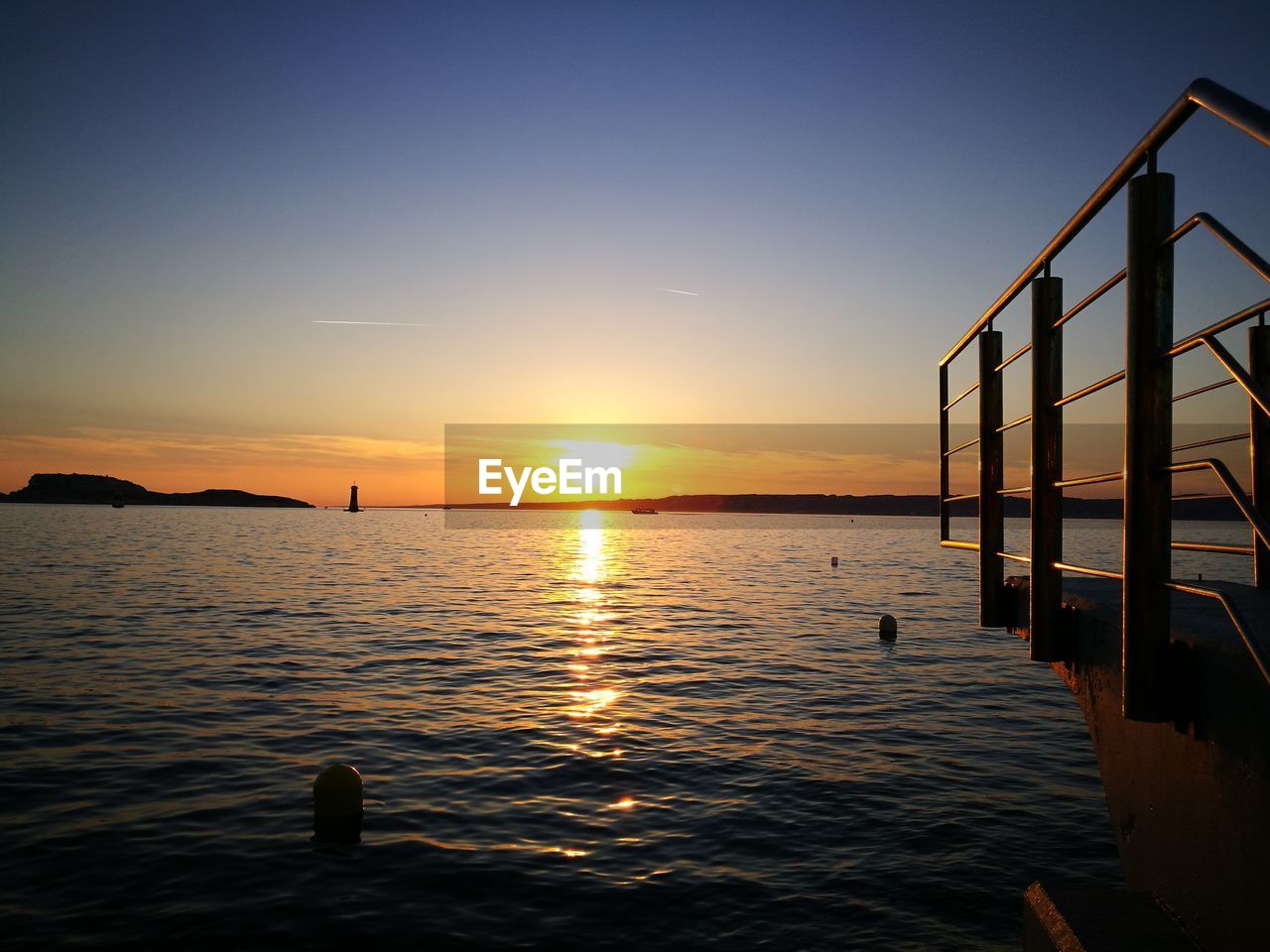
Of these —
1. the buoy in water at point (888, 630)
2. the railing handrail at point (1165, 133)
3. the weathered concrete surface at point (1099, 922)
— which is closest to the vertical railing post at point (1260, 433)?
the railing handrail at point (1165, 133)

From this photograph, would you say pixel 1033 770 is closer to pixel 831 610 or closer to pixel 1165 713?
pixel 1165 713

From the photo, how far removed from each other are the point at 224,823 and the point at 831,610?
25.3 m

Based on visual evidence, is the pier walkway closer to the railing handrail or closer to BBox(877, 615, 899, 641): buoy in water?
the railing handrail

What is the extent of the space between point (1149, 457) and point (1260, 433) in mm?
2178

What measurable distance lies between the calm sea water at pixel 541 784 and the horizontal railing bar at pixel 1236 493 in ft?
19.3

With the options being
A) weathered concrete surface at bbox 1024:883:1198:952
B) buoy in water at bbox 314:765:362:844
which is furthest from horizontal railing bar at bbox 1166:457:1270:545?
buoy in water at bbox 314:765:362:844

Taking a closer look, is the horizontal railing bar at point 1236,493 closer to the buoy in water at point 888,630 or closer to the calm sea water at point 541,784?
the calm sea water at point 541,784

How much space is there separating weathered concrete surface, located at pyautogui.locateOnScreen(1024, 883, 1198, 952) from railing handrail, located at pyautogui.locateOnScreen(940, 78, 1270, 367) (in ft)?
8.64

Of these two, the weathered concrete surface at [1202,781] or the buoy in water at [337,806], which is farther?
the buoy in water at [337,806]

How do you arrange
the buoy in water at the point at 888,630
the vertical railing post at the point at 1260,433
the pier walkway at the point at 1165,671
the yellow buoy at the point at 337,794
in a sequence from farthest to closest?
the buoy in water at the point at 888,630 < the yellow buoy at the point at 337,794 < the vertical railing post at the point at 1260,433 < the pier walkway at the point at 1165,671

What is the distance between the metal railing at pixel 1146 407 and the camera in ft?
8.89

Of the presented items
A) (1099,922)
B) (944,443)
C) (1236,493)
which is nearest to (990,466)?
(944,443)

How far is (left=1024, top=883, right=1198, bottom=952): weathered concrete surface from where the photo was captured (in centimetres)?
326

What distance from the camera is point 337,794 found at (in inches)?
387
